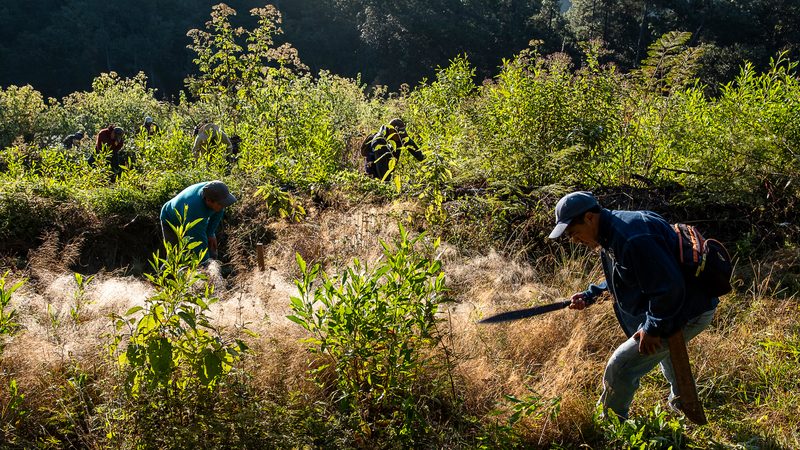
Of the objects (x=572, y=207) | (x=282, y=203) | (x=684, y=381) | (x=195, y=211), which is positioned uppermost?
(x=572, y=207)

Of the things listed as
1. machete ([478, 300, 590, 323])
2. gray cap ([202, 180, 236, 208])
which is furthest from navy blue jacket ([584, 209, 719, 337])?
gray cap ([202, 180, 236, 208])

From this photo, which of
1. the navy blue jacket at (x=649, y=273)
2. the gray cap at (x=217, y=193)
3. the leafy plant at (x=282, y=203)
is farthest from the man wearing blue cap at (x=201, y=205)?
the navy blue jacket at (x=649, y=273)

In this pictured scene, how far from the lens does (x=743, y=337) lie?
3.78m

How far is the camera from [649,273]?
8.46 ft

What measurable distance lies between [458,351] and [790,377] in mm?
1916

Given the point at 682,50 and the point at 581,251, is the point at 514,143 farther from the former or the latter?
the point at 682,50

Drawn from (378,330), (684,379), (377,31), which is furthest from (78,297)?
(377,31)

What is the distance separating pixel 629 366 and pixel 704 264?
0.64 m

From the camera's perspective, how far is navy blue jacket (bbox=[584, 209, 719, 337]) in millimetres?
2566

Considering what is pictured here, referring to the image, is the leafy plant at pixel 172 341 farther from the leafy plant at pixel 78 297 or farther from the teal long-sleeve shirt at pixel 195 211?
the teal long-sleeve shirt at pixel 195 211

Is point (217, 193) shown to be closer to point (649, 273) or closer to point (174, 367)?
point (174, 367)

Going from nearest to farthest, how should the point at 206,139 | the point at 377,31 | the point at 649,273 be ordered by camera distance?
1. the point at 649,273
2. the point at 206,139
3. the point at 377,31

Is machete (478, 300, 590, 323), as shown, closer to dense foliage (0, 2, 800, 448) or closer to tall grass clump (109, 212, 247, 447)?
dense foliage (0, 2, 800, 448)

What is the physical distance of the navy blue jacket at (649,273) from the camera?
8.42 feet
